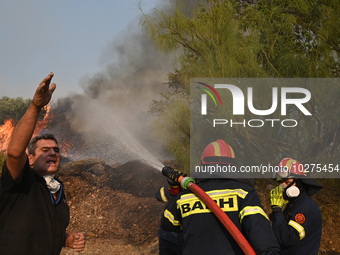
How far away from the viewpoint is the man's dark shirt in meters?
1.86

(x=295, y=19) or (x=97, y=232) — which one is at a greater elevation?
(x=295, y=19)

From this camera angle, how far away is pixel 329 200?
5.76m

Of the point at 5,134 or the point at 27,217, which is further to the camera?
the point at 5,134

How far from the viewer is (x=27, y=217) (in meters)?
1.93

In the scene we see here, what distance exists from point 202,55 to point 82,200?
6190mm

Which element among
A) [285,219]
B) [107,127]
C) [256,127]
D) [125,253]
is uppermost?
[107,127]

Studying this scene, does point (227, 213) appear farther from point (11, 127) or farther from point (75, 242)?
point (11, 127)

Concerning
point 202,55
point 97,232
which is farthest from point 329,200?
point 97,232

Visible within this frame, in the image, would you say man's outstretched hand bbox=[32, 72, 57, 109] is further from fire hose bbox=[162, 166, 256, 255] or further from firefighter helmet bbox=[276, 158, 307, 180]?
firefighter helmet bbox=[276, 158, 307, 180]

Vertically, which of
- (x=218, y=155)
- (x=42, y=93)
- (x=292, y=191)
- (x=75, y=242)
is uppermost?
(x=42, y=93)

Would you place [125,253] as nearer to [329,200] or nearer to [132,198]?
[132,198]

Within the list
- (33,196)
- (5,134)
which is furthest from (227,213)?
(5,134)

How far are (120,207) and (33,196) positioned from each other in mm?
7170

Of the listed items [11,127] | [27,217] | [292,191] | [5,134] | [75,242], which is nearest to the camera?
[27,217]
